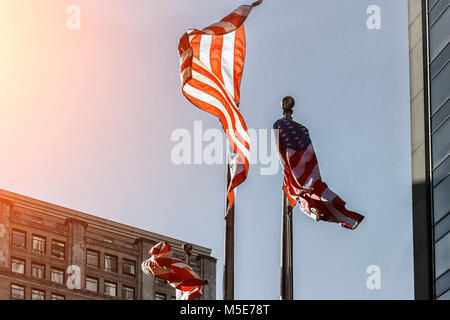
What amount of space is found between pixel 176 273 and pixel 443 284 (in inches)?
723

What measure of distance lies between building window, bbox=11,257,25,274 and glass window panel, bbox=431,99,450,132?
45.1 m

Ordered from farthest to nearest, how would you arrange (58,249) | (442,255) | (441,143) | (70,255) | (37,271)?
(70,255) < (58,249) < (37,271) < (441,143) < (442,255)

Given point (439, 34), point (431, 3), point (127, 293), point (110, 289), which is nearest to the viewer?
point (439, 34)

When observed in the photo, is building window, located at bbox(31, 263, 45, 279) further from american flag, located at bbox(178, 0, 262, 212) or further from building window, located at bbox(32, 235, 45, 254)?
american flag, located at bbox(178, 0, 262, 212)

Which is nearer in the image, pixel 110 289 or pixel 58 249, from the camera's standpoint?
pixel 58 249

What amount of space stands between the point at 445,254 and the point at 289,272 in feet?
80.5

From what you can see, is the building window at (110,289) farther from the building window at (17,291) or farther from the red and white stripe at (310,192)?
the red and white stripe at (310,192)

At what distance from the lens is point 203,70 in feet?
85.4

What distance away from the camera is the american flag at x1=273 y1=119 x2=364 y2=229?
88.5 ft

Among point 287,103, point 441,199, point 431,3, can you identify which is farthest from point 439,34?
point 287,103

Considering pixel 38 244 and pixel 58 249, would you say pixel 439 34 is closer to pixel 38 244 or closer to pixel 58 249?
pixel 38 244

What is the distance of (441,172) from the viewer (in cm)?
5078

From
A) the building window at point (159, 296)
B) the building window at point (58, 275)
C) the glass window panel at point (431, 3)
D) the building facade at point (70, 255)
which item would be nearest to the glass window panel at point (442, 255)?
the glass window panel at point (431, 3)
